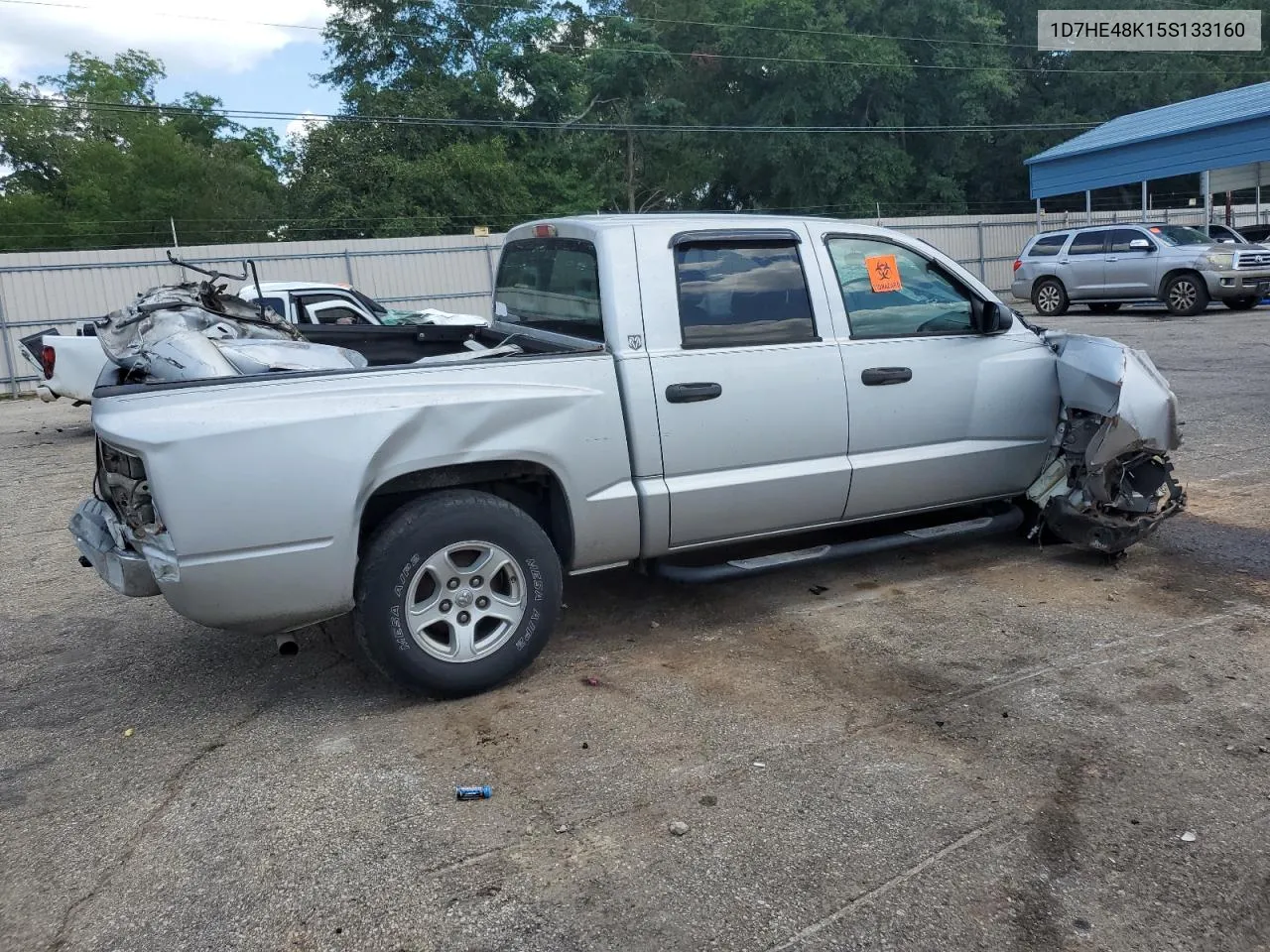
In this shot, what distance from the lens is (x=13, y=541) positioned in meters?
7.28

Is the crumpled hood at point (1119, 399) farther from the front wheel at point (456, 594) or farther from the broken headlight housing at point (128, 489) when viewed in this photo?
the broken headlight housing at point (128, 489)

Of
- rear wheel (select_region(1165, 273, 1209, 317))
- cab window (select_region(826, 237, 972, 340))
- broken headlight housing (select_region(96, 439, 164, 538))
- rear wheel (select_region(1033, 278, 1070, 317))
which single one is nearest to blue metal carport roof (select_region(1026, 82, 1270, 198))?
rear wheel (select_region(1033, 278, 1070, 317))

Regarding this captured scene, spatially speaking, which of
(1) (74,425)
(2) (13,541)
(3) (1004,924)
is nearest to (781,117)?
(1) (74,425)

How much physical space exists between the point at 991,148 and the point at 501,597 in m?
43.8

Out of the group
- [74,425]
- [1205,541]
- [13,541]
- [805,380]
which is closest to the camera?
[805,380]

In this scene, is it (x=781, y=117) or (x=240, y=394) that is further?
(x=781, y=117)

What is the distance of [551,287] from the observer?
5.07 meters

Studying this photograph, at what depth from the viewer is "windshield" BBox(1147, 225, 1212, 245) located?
19.0 metres

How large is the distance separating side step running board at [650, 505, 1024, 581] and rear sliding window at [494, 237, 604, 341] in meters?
1.11

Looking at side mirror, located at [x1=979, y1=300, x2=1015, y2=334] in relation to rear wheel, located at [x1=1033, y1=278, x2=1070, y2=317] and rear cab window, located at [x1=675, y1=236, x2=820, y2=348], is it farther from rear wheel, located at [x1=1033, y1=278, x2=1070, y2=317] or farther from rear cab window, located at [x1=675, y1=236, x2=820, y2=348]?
rear wheel, located at [x1=1033, y1=278, x2=1070, y2=317]

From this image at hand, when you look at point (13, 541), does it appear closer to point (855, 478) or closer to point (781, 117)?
point (855, 478)

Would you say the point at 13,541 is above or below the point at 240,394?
below

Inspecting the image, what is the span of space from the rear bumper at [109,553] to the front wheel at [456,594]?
2.57 ft

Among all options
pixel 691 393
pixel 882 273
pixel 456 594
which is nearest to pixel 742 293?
pixel 691 393
